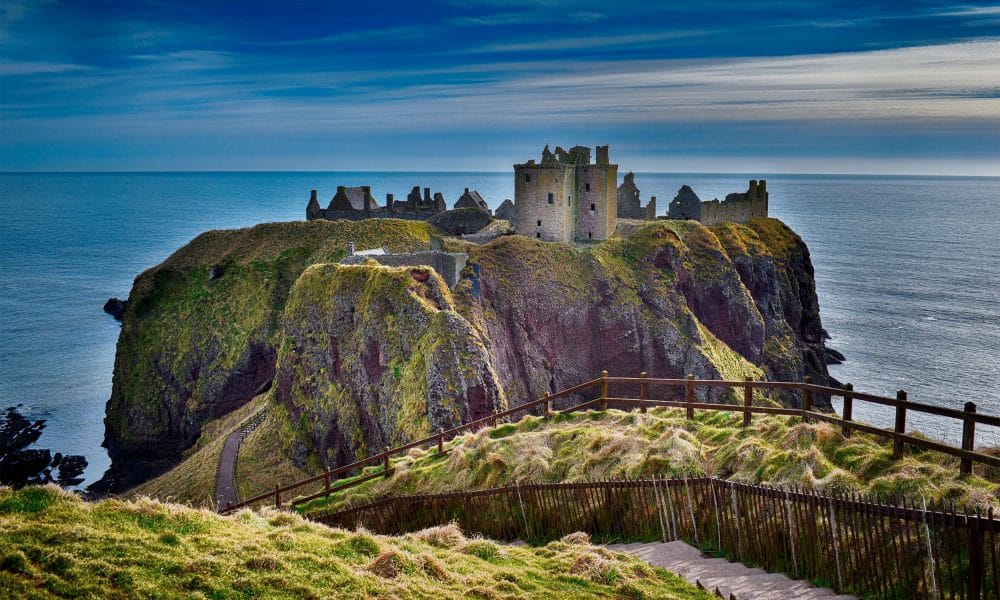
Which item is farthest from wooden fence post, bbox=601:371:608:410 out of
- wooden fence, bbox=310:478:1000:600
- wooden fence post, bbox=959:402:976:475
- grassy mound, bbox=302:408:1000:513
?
wooden fence post, bbox=959:402:976:475

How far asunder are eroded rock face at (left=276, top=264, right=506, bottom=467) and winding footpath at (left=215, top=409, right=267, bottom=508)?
3142 mm

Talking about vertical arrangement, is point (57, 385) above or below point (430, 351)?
below

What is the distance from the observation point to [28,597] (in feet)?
37.6

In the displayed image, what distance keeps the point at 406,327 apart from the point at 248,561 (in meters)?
36.9

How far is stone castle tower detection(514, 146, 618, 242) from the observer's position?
262ft

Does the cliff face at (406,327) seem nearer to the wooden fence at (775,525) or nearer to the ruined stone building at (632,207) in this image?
the ruined stone building at (632,207)

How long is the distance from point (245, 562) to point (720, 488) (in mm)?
10480

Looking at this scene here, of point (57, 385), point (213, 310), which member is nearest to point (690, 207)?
point (213, 310)

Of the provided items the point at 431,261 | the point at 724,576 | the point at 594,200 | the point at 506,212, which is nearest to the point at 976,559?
the point at 724,576

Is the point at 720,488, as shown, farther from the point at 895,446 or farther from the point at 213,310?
the point at 213,310

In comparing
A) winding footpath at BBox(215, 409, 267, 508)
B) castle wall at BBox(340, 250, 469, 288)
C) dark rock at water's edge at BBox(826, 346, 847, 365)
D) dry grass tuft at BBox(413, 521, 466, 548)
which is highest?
castle wall at BBox(340, 250, 469, 288)

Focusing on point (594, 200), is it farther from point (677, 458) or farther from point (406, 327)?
point (677, 458)

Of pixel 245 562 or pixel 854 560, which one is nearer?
pixel 245 562

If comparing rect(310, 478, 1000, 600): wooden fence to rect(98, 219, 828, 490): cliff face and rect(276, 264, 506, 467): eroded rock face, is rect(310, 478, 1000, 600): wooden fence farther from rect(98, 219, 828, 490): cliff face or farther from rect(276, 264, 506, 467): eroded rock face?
rect(98, 219, 828, 490): cliff face
